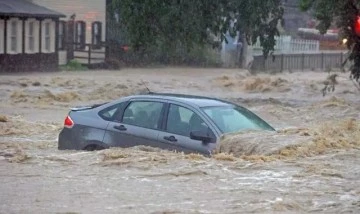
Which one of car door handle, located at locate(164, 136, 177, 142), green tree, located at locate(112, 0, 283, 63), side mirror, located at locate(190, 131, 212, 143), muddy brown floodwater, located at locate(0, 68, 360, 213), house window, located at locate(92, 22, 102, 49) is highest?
green tree, located at locate(112, 0, 283, 63)

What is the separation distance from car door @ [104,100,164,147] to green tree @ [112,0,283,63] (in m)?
17.5

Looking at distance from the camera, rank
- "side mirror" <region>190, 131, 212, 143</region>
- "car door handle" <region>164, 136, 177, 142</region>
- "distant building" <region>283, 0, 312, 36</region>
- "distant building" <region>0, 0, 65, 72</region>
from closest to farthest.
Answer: "side mirror" <region>190, 131, 212, 143</region> < "car door handle" <region>164, 136, 177, 142</region> < "distant building" <region>0, 0, 65, 72</region> < "distant building" <region>283, 0, 312, 36</region>

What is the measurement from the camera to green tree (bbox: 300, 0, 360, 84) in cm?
2592

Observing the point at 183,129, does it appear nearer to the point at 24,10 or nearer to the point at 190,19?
the point at 190,19

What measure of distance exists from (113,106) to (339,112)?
1638 cm

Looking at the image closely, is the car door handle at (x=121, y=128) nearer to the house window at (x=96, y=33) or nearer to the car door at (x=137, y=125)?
the car door at (x=137, y=125)

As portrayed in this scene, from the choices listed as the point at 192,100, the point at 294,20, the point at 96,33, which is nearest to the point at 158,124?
the point at 192,100

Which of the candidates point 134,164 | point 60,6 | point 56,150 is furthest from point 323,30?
point 60,6

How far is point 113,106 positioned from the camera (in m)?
16.4

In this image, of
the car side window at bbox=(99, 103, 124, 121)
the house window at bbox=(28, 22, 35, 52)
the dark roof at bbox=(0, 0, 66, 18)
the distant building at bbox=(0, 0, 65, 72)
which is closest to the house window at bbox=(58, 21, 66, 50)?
the distant building at bbox=(0, 0, 65, 72)

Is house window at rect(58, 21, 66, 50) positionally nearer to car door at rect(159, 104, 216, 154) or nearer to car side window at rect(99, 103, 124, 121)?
car side window at rect(99, 103, 124, 121)

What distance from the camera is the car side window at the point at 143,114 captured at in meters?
15.7

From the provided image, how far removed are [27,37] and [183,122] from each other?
3609cm

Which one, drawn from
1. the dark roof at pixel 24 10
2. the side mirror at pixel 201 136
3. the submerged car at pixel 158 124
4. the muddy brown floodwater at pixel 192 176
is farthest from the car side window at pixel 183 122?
the dark roof at pixel 24 10
